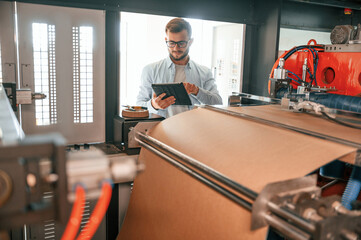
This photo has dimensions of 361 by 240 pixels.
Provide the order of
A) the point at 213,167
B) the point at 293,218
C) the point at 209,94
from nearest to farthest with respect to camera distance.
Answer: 1. the point at 293,218
2. the point at 213,167
3. the point at 209,94

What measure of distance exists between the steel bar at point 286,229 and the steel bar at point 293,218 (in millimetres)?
13

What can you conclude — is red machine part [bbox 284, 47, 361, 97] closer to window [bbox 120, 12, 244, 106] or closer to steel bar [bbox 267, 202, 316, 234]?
steel bar [bbox 267, 202, 316, 234]

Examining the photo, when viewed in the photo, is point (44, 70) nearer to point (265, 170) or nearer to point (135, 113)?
point (135, 113)

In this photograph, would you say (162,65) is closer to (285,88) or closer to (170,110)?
(170,110)

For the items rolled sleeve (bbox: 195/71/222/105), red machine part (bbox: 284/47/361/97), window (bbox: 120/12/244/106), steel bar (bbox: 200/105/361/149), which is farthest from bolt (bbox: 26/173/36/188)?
window (bbox: 120/12/244/106)

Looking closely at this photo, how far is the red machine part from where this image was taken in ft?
5.76

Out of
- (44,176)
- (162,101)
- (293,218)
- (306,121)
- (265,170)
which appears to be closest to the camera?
(44,176)

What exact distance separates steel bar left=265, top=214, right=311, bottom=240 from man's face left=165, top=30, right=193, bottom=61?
199cm

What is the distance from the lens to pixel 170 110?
8.66 feet

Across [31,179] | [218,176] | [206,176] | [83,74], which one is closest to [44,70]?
[83,74]

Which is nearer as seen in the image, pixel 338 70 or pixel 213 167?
pixel 213 167

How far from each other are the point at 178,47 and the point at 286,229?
2.07 metres

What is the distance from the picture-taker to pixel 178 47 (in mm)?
2574

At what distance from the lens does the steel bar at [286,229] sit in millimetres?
655
